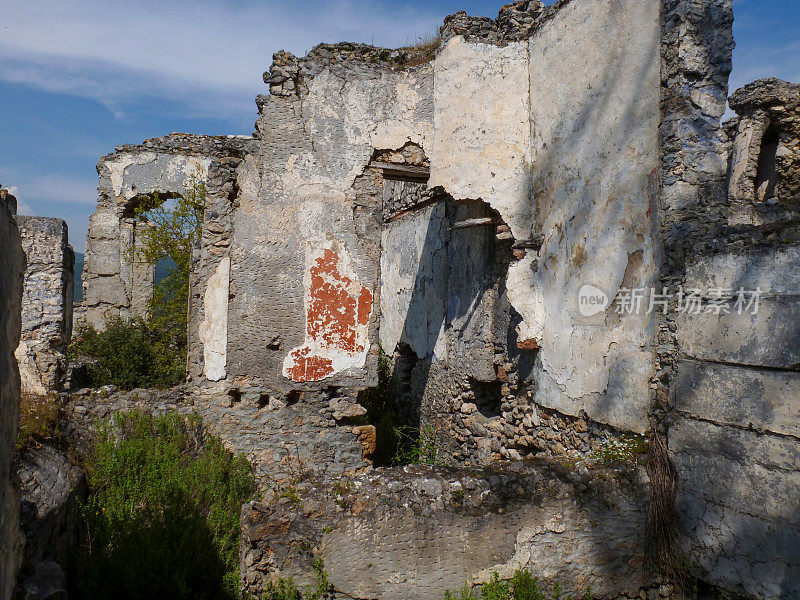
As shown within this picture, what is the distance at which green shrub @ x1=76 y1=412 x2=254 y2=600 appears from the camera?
12.0 ft

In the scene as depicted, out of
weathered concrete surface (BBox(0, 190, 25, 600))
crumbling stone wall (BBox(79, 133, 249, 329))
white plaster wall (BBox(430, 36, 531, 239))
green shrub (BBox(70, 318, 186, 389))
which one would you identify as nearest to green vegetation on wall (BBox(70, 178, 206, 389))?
green shrub (BBox(70, 318, 186, 389))

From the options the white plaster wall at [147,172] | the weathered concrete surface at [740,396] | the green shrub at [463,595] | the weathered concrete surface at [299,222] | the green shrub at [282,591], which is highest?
the white plaster wall at [147,172]

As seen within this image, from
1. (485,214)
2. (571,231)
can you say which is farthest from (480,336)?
(571,231)

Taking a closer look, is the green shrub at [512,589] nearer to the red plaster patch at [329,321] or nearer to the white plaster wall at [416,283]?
the red plaster patch at [329,321]

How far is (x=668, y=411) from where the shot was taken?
404 centimetres

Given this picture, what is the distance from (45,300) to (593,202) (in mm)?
5217

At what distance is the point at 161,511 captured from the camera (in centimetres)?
436

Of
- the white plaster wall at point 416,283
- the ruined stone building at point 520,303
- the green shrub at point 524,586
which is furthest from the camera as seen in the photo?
the white plaster wall at point 416,283

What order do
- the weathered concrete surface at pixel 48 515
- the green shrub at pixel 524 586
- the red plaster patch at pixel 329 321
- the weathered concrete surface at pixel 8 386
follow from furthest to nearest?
the red plaster patch at pixel 329 321, the green shrub at pixel 524 586, the weathered concrete surface at pixel 48 515, the weathered concrete surface at pixel 8 386

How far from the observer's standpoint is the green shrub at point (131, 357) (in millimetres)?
7453

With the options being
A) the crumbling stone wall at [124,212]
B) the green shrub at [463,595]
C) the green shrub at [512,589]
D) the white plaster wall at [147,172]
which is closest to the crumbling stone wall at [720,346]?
the green shrub at [512,589]

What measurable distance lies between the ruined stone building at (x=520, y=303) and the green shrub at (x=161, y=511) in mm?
429

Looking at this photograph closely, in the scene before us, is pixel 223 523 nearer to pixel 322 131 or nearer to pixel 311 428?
pixel 311 428

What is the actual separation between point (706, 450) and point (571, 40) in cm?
365
